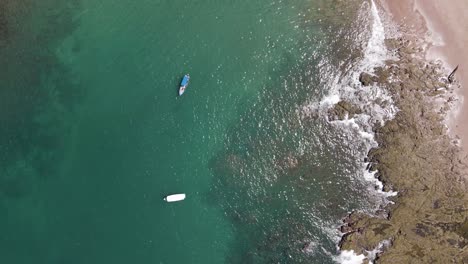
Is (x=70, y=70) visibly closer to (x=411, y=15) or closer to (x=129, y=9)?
(x=129, y=9)

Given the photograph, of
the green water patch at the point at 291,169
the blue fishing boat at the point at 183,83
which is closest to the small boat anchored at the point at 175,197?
the green water patch at the point at 291,169

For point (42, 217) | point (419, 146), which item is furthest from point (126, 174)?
point (419, 146)

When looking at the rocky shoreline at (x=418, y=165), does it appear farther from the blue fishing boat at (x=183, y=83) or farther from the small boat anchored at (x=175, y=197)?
the small boat anchored at (x=175, y=197)

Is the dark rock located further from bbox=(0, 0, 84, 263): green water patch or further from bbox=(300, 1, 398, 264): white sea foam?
bbox=(0, 0, 84, 263): green water patch

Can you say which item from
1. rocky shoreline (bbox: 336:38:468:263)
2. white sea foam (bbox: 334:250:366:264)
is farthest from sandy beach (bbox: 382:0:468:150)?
white sea foam (bbox: 334:250:366:264)

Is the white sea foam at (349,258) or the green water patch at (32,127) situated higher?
the green water patch at (32,127)

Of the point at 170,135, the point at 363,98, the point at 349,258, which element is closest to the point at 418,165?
the point at 363,98
